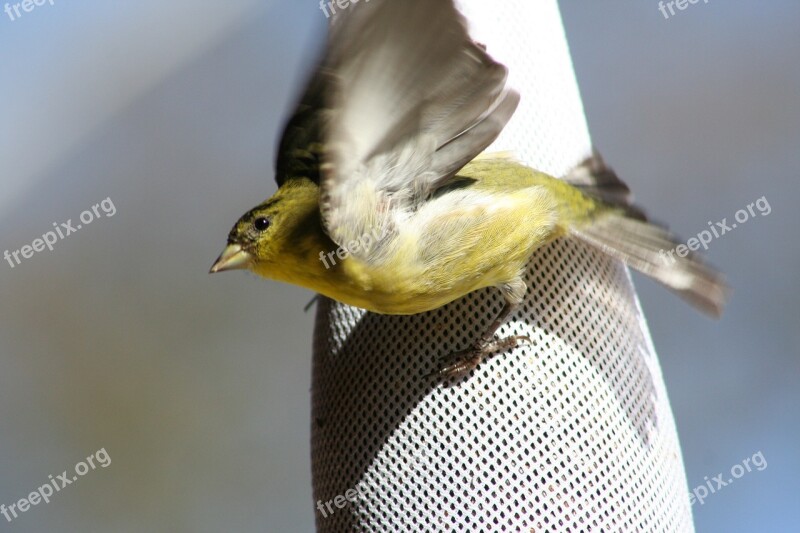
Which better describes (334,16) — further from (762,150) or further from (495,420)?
(762,150)

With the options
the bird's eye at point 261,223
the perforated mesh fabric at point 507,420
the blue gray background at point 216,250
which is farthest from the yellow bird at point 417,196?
the blue gray background at point 216,250

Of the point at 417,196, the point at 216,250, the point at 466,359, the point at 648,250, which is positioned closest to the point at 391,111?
the point at 417,196

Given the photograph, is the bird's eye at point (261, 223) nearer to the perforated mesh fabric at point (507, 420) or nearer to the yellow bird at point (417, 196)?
the yellow bird at point (417, 196)

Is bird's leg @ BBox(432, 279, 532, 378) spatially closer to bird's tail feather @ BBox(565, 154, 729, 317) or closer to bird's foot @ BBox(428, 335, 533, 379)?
bird's foot @ BBox(428, 335, 533, 379)

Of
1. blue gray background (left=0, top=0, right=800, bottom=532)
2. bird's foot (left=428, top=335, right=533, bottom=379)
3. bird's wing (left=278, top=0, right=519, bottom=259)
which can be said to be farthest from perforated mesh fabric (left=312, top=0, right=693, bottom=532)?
blue gray background (left=0, top=0, right=800, bottom=532)

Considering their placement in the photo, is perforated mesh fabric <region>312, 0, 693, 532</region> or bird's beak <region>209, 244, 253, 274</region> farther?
perforated mesh fabric <region>312, 0, 693, 532</region>

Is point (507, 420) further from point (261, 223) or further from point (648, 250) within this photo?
point (261, 223)
